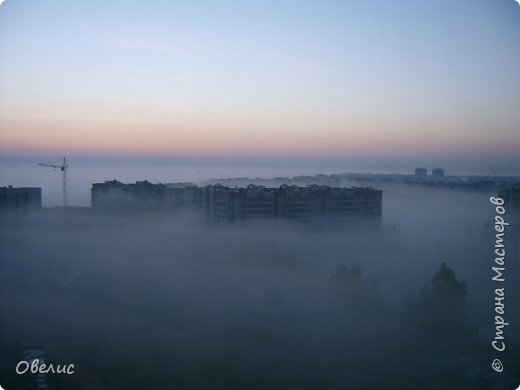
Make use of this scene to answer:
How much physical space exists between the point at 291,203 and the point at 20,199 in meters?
3.57

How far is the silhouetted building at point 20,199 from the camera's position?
4969 millimetres

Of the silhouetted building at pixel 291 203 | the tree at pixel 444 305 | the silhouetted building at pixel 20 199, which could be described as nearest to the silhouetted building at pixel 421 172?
the tree at pixel 444 305

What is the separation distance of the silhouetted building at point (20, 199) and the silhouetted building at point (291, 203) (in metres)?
2.55

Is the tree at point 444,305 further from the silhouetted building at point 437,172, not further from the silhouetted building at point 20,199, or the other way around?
the silhouetted building at point 20,199

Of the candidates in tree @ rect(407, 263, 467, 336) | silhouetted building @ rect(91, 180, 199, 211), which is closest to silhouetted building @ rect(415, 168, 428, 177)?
tree @ rect(407, 263, 467, 336)

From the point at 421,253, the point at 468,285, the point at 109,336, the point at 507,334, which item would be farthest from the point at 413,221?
the point at 109,336

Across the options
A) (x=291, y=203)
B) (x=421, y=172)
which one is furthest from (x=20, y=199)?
(x=421, y=172)

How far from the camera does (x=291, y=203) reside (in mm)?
6977

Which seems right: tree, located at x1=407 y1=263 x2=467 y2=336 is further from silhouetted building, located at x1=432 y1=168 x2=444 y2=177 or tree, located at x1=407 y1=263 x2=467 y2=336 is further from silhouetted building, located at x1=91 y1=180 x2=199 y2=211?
silhouetted building, located at x1=91 y1=180 x2=199 y2=211

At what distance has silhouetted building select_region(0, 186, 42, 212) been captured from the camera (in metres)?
4.97

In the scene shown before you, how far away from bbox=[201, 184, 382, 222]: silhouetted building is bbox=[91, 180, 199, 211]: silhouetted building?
0.64 m

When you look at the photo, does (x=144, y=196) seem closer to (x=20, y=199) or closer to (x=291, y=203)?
(x=291, y=203)

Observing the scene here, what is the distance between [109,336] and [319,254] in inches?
113

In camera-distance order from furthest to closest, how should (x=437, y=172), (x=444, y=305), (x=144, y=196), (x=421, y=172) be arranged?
(x=144, y=196)
(x=421, y=172)
(x=437, y=172)
(x=444, y=305)
